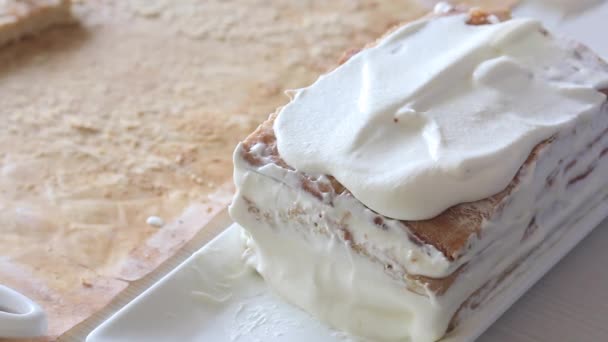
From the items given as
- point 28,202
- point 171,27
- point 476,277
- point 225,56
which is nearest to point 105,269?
point 28,202

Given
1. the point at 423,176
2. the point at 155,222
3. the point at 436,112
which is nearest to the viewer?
the point at 423,176

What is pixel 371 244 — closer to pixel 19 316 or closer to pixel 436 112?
pixel 436 112

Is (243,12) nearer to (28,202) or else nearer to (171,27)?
(171,27)

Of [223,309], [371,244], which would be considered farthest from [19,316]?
[371,244]

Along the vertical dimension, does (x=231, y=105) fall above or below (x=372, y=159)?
below

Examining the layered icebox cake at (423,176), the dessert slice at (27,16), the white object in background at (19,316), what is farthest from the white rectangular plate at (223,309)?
the dessert slice at (27,16)

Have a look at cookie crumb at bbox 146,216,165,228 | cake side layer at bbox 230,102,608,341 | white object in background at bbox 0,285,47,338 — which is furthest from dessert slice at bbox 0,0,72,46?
cake side layer at bbox 230,102,608,341

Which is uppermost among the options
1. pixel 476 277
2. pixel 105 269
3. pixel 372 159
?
pixel 372 159
